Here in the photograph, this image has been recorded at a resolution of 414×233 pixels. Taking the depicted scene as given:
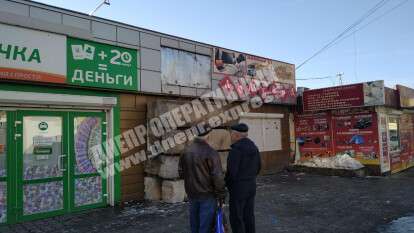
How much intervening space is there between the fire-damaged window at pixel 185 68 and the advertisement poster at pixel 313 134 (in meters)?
5.37

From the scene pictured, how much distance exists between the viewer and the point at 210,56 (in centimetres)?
1030

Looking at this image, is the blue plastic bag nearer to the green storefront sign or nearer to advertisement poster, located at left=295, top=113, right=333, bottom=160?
the green storefront sign

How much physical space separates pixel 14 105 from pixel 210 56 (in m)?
5.57

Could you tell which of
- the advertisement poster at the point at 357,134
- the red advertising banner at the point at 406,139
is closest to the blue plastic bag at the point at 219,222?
the advertisement poster at the point at 357,134

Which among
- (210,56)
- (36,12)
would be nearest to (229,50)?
(210,56)

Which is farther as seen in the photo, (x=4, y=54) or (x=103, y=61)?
(x=103, y=61)

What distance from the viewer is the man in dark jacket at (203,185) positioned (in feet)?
14.8

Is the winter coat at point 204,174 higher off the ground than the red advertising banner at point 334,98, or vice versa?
the red advertising banner at point 334,98

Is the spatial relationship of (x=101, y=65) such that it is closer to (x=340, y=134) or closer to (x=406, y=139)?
(x=340, y=134)

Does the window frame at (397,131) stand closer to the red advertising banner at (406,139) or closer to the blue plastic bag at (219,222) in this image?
the red advertising banner at (406,139)

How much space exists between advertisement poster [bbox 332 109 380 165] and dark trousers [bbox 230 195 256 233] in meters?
8.66

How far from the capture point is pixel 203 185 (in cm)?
451

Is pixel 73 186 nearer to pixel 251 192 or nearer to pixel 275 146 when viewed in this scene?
pixel 251 192

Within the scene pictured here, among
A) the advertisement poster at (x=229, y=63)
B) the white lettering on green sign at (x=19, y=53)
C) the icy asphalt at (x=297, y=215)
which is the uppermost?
the advertisement poster at (x=229, y=63)
